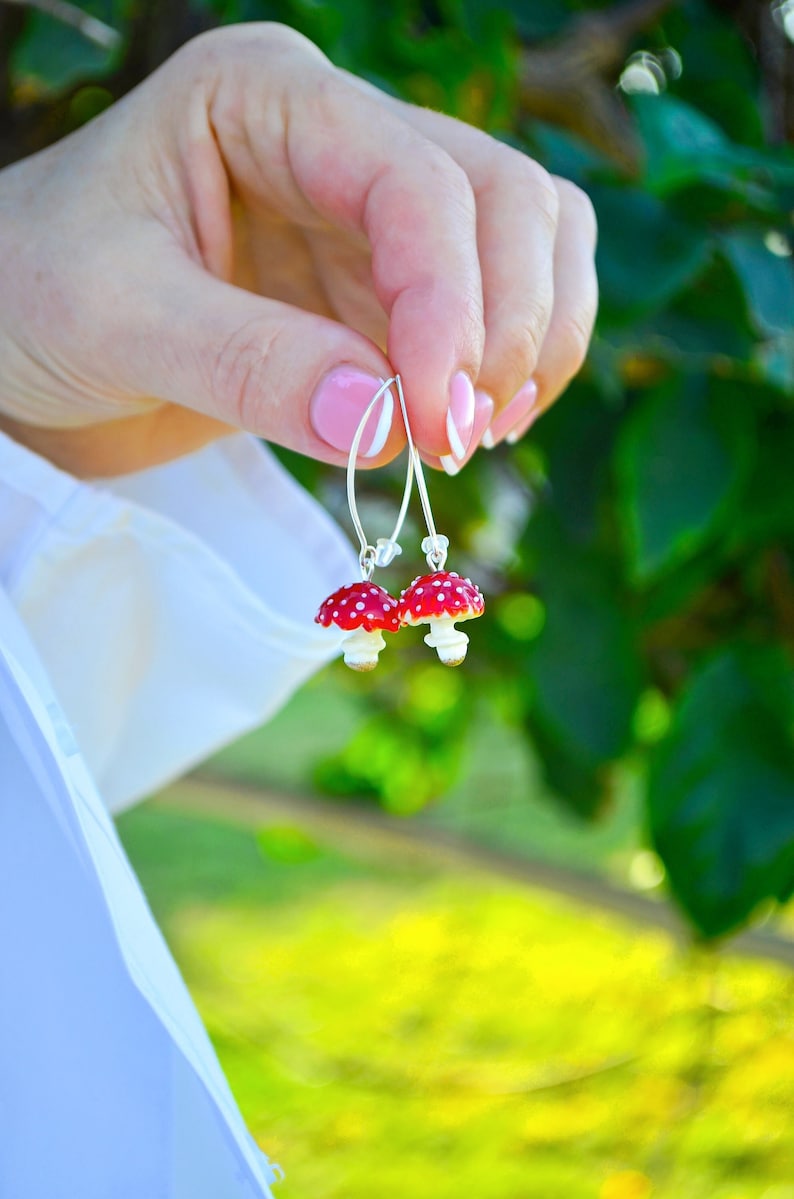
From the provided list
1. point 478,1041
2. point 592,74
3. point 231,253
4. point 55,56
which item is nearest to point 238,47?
point 231,253

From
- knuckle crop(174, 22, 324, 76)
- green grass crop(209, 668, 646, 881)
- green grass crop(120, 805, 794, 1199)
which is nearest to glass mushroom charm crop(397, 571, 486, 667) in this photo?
knuckle crop(174, 22, 324, 76)

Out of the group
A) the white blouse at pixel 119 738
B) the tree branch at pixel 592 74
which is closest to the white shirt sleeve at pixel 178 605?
the white blouse at pixel 119 738

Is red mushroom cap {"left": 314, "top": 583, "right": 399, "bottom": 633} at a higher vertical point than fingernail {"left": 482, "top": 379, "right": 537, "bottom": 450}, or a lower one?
lower

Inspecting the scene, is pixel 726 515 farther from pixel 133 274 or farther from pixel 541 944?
pixel 541 944

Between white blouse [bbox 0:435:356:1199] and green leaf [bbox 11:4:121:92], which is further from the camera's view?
green leaf [bbox 11:4:121:92]

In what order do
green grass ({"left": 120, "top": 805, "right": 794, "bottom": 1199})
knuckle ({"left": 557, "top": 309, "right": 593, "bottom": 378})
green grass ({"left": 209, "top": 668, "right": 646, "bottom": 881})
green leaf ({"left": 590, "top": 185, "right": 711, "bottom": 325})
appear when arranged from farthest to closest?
green grass ({"left": 209, "top": 668, "right": 646, "bottom": 881}) < green grass ({"left": 120, "top": 805, "right": 794, "bottom": 1199}) < green leaf ({"left": 590, "top": 185, "right": 711, "bottom": 325}) < knuckle ({"left": 557, "top": 309, "right": 593, "bottom": 378})

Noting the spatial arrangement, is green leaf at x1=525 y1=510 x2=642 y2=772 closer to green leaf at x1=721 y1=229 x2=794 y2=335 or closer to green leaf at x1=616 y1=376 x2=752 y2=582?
green leaf at x1=616 y1=376 x2=752 y2=582

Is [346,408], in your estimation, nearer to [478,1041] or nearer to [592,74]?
[592,74]
